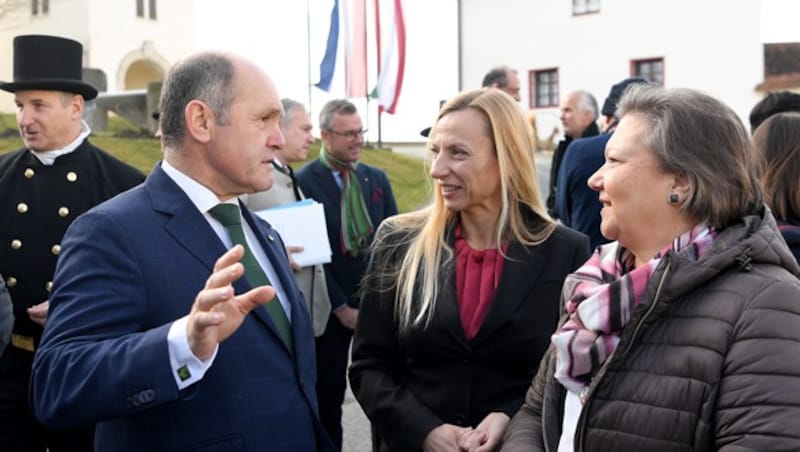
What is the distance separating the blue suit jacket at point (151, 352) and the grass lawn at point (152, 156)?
11.4 metres

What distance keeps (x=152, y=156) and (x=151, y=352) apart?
52.0 feet

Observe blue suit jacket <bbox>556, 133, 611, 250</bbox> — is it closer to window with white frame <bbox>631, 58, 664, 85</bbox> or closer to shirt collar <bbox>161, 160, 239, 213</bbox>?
shirt collar <bbox>161, 160, 239, 213</bbox>

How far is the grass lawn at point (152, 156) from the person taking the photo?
16.4 metres

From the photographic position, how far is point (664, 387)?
1931 millimetres

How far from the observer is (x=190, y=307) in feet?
7.20

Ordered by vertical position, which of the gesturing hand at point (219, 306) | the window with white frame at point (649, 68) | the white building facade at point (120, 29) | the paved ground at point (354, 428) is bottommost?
the paved ground at point (354, 428)

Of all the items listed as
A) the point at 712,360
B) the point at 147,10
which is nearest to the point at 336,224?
the point at 712,360

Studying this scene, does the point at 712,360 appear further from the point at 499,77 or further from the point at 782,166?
the point at 499,77

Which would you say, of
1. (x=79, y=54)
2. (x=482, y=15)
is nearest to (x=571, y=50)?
(x=482, y=15)

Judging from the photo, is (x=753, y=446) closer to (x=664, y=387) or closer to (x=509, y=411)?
(x=664, y=387)

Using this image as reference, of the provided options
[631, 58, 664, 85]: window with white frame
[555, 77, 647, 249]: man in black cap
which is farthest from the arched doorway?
[555, 77, 647, 249]: man in black cap

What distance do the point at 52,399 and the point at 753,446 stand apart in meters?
1.62

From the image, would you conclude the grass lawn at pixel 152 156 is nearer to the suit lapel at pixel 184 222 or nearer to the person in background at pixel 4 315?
the person in background at pixel 4 315

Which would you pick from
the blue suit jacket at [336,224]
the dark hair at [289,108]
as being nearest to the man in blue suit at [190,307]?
the blue suit jacket at [336,224]
